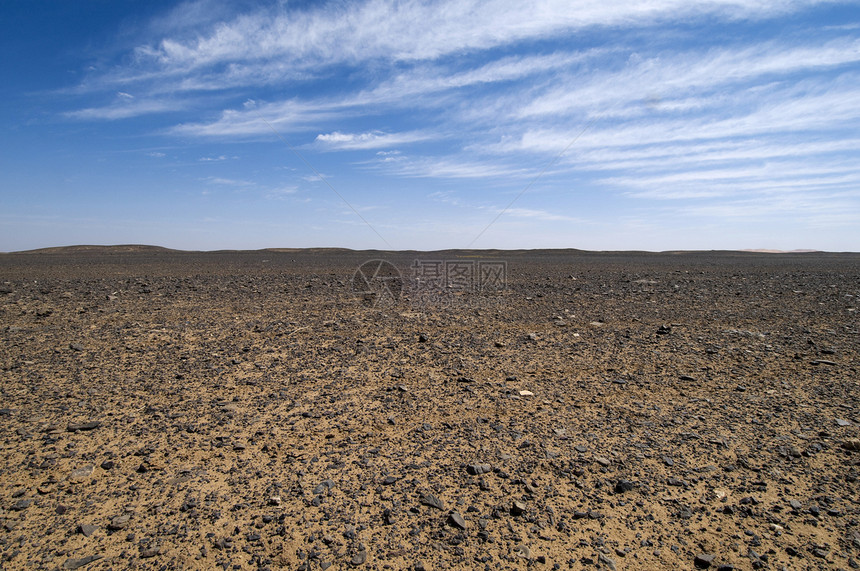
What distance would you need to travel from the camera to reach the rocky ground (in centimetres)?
230

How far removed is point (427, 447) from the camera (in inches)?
129

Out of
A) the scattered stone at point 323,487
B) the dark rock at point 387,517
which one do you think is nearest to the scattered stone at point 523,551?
the dark rock at point 387,517

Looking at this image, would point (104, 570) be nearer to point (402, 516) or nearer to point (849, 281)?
point (402, 516)

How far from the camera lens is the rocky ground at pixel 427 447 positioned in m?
2.30

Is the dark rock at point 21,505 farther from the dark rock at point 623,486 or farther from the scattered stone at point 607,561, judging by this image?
the dark rock at point 623,486

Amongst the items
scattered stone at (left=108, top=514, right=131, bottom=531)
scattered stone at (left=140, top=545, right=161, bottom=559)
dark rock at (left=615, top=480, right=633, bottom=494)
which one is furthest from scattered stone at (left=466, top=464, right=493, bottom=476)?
scattered stone at (left=108, top=514, right=131, bottom=531)

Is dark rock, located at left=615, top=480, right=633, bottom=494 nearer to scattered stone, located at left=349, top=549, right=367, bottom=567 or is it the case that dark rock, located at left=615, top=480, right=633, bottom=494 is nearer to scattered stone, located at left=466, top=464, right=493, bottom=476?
scattered stone, located at left=466, top=464, right=493, bottom=476

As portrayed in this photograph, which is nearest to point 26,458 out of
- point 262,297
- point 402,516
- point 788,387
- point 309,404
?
point 309,404

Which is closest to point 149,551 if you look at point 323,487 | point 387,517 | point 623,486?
point 323,487

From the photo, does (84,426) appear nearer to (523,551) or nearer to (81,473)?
(81,473)

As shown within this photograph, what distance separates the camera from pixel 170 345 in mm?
5910

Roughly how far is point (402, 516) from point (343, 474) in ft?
1.85

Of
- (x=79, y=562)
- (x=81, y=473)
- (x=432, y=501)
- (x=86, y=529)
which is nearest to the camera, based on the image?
(x=79, y=562)

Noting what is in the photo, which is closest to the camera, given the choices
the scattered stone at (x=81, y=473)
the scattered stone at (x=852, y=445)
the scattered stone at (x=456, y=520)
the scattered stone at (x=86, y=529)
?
the scattered stone at (x=86, y=529)
